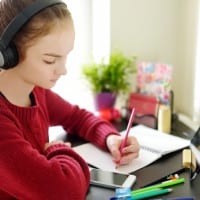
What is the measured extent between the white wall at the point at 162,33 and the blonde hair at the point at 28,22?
26.9 inches

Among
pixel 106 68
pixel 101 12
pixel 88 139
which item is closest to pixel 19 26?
pixel 88 139

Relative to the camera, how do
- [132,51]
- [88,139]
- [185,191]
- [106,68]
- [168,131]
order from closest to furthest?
[185,191] < [88,139] < [168,131] < [106,68] < [132,51]

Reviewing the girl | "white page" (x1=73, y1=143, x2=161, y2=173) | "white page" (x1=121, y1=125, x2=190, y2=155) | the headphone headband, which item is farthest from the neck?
"white page" (x1=121, y1=125, x2=190, y2=155)

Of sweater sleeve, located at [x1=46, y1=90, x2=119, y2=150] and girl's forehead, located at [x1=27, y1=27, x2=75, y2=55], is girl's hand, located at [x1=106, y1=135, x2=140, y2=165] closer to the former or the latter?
sweater sleeve, located at [x1=46, y1=90, x2=119, y2=150]

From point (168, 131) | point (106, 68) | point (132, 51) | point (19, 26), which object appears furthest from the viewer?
point (132, 51)

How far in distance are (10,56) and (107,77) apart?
0.69m

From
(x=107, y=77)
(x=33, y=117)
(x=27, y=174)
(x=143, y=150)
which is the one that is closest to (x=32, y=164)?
(x=27, y=174)

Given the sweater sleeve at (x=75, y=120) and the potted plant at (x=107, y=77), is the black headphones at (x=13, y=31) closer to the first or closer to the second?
the sweater sleeve at (x=75, y=120)

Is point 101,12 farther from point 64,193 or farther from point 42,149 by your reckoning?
point 64,193

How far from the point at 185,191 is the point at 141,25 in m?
0.79

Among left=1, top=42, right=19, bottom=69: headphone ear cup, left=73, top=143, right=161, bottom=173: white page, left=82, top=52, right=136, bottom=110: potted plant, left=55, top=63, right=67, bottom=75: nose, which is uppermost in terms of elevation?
left=1, top=42, right=19, bottom=69: headphone ear cup

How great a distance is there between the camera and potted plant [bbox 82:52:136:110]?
1.39 meters

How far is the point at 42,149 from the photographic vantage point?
3.02 feet

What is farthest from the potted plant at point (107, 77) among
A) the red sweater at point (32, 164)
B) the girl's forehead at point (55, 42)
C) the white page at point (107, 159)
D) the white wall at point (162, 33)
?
the girl's forehead at point (55, 42)
